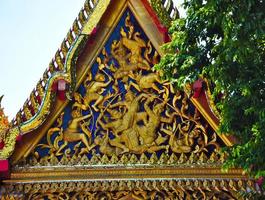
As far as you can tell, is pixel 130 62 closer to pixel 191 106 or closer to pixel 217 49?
pixel 191 106

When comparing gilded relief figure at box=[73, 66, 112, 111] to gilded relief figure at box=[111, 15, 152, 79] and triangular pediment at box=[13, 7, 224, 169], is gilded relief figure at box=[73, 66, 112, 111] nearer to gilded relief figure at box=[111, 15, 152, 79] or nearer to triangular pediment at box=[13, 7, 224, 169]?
triangular pediment at box=[13, 7, 224, 169]

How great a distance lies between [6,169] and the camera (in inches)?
274

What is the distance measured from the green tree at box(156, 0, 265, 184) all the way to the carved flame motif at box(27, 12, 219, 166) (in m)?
1.31

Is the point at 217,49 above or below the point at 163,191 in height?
above

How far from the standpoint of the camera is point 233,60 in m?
5.23

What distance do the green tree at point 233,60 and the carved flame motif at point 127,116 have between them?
131cm

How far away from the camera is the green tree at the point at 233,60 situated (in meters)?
5.18

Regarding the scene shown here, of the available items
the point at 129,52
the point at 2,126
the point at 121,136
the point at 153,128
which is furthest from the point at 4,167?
the point at 129,52

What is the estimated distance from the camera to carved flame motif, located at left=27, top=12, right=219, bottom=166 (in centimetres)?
717

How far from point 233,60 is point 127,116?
2317 mm

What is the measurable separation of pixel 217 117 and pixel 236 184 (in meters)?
0.81

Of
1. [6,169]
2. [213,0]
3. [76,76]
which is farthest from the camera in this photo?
[76,76]

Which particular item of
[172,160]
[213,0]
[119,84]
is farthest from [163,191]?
[213,0]

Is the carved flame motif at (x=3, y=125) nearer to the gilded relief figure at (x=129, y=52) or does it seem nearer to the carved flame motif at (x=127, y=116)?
the carved flame motif at (x=127, y=116)
